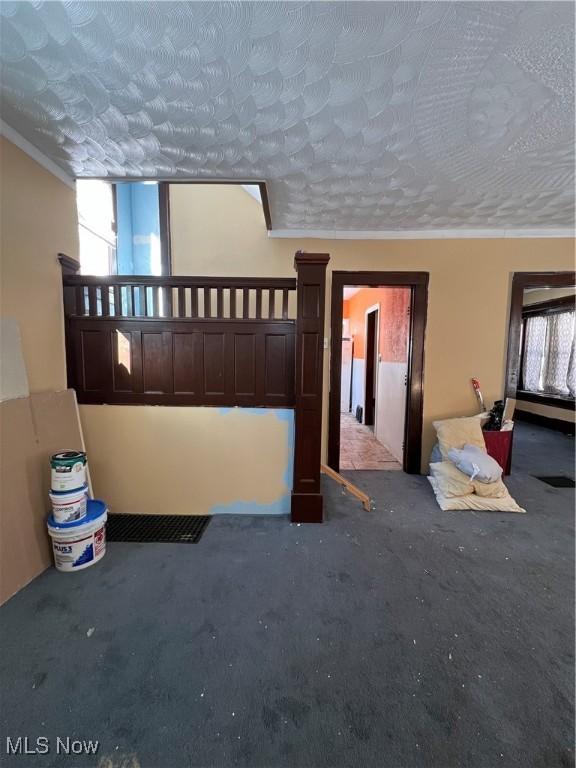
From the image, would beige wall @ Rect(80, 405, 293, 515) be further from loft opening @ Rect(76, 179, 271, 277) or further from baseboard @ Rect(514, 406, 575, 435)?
baseboard @ Rect(514, 406, 575, 435)

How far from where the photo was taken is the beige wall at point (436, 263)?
2922 mm

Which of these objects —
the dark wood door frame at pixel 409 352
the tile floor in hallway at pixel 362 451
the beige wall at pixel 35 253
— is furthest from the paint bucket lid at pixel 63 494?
the tile floor in hallway at pixel 362 451

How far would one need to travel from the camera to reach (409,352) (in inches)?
121

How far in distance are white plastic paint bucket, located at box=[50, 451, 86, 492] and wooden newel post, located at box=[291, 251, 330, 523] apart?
53.0 inches

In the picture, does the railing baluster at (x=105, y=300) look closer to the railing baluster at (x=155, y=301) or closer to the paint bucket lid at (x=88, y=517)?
the railing baluster at (x=155, y=301)

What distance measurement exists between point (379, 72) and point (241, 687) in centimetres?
254

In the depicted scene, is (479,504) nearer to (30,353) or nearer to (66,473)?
(66,473)

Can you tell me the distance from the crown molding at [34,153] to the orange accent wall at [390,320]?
316 cm

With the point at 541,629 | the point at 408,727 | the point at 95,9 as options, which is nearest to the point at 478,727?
the point at 408,727

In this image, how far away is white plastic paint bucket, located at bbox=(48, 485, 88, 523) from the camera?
1628 millimetres

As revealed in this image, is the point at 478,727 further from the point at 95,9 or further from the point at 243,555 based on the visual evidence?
the point at 95,9

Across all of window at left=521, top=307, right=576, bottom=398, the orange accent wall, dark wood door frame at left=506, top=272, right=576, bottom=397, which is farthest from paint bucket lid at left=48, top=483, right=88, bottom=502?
window at left=521, top=307, right=576, bottom=398

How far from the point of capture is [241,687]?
1.10 m

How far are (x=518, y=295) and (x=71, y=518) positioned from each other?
4.06 metres
